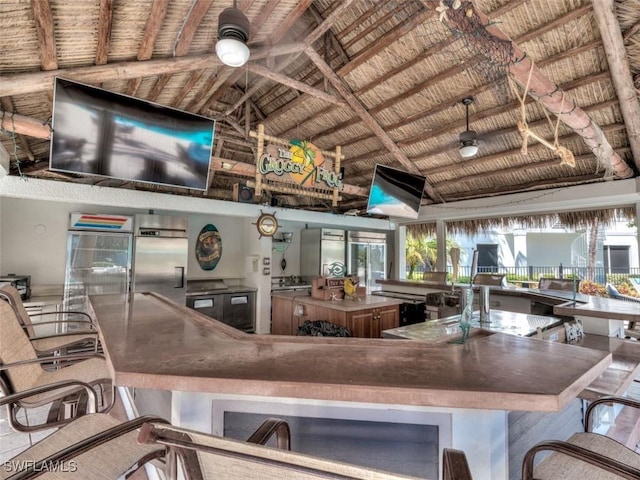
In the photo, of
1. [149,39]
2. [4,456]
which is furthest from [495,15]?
[4,456]

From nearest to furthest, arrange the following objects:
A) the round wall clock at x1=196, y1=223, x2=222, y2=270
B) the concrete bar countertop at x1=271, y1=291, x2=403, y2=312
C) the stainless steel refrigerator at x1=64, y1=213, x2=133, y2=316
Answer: the concrete bar countertop at x1=271, y1=291, x2=403, y2=312 < the stainless steel refrigerator at x1=64, y1=213, x2=133, y2=316 < the round wall clock at x1=196, y1=223, x2=222, y2=270

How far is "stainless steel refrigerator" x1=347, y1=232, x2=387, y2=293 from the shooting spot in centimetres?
798

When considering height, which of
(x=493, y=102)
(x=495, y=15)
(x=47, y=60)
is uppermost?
(x=495, y=15)

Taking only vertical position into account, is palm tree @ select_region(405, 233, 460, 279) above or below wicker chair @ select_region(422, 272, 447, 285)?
above

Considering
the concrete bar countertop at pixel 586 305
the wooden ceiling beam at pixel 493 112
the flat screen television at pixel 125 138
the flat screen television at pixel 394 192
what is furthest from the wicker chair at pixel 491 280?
the flat screen television at pixel 125 138

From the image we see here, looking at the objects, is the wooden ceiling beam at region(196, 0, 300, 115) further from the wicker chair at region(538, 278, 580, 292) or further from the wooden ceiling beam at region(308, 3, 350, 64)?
the wicker chair at region(538, 278, 580, 292)

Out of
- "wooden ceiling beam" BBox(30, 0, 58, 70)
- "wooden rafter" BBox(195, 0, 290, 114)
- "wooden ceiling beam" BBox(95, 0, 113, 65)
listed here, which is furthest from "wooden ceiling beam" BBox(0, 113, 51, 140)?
"wooden rafter" BBox(195, 0, 290, 114)

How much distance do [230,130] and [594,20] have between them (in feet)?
17.9

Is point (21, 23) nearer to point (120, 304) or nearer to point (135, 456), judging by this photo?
point (120, 304)

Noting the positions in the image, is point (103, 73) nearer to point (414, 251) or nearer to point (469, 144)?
point (469, 144)

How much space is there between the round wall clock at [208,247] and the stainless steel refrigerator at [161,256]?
1106mm

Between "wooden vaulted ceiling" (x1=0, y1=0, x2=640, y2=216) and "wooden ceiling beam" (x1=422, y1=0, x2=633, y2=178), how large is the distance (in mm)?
13

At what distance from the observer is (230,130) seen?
6117 mm

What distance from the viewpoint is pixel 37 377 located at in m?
1.88
